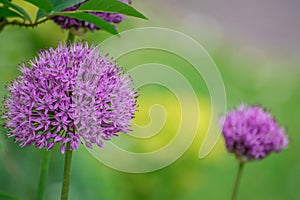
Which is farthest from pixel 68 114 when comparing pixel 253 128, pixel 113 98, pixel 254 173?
pixel 254 173

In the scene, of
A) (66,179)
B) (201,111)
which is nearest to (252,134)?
(66,179)

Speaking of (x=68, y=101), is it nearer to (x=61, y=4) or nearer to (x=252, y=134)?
(x=61, y=4)

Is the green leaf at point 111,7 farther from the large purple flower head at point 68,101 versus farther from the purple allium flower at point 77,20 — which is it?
the purple allium flower at point 77,20

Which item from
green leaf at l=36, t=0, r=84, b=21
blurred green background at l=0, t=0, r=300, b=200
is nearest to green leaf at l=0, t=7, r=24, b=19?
green leaf at l=36, t=0, r=84, b=21

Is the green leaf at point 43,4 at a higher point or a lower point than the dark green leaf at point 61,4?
lower

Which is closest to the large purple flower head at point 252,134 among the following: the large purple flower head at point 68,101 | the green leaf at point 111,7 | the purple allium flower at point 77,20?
the purple allium flower at point 77,20

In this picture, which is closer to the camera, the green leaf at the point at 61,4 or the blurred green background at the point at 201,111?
the green leaf at the point at 61,4
